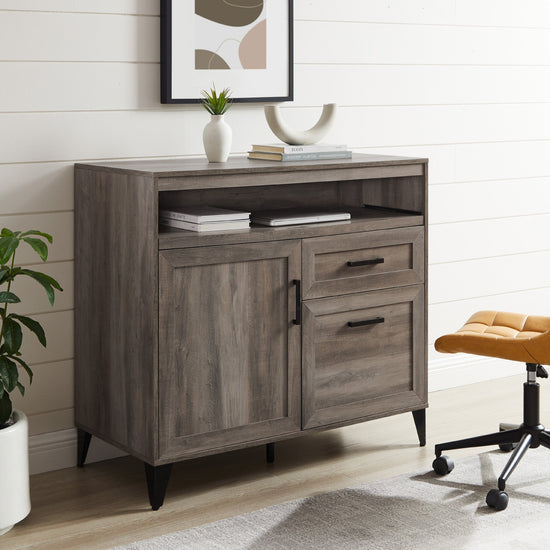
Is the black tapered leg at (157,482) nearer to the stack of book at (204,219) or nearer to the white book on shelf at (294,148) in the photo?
the stack of book at (204,219)

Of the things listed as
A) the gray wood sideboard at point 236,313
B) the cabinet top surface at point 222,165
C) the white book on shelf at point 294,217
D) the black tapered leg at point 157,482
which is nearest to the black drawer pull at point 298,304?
the gray wood sideboard at point 236,313

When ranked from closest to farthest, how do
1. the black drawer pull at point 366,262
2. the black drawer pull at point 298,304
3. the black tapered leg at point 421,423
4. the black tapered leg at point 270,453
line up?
1. the black drawer pull at point 298,304
2. the black drawer pull at point 366,262
3. the black tapered leg at point 270,453
4. the black tapered leg at point 421,423

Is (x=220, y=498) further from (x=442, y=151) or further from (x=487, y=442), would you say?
(x=442, y=151)

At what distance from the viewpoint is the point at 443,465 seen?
312 cm

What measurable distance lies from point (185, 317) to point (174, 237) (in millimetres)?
237

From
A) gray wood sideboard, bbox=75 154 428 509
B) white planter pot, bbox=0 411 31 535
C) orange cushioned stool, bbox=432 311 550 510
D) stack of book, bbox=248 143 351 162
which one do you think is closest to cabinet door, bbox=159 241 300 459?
gray wood sideboard, bbox=75 154 428 509

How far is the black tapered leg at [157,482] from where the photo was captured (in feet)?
9.51

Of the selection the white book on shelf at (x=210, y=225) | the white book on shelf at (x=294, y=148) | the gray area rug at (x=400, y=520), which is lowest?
the gray area rug at (x=400, y=520)

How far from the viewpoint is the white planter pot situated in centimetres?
271

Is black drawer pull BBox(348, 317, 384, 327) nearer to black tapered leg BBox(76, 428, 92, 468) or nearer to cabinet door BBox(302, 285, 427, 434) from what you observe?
cabinet door BBox(302, 285, 427, 434)

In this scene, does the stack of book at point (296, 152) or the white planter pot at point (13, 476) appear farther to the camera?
the stack of book at point (296, 152)

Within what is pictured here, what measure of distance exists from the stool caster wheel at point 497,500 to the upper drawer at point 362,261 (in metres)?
0.76

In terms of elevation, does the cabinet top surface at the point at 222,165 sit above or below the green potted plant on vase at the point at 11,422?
above

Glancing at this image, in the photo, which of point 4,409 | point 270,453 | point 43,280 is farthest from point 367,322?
point 4,409
